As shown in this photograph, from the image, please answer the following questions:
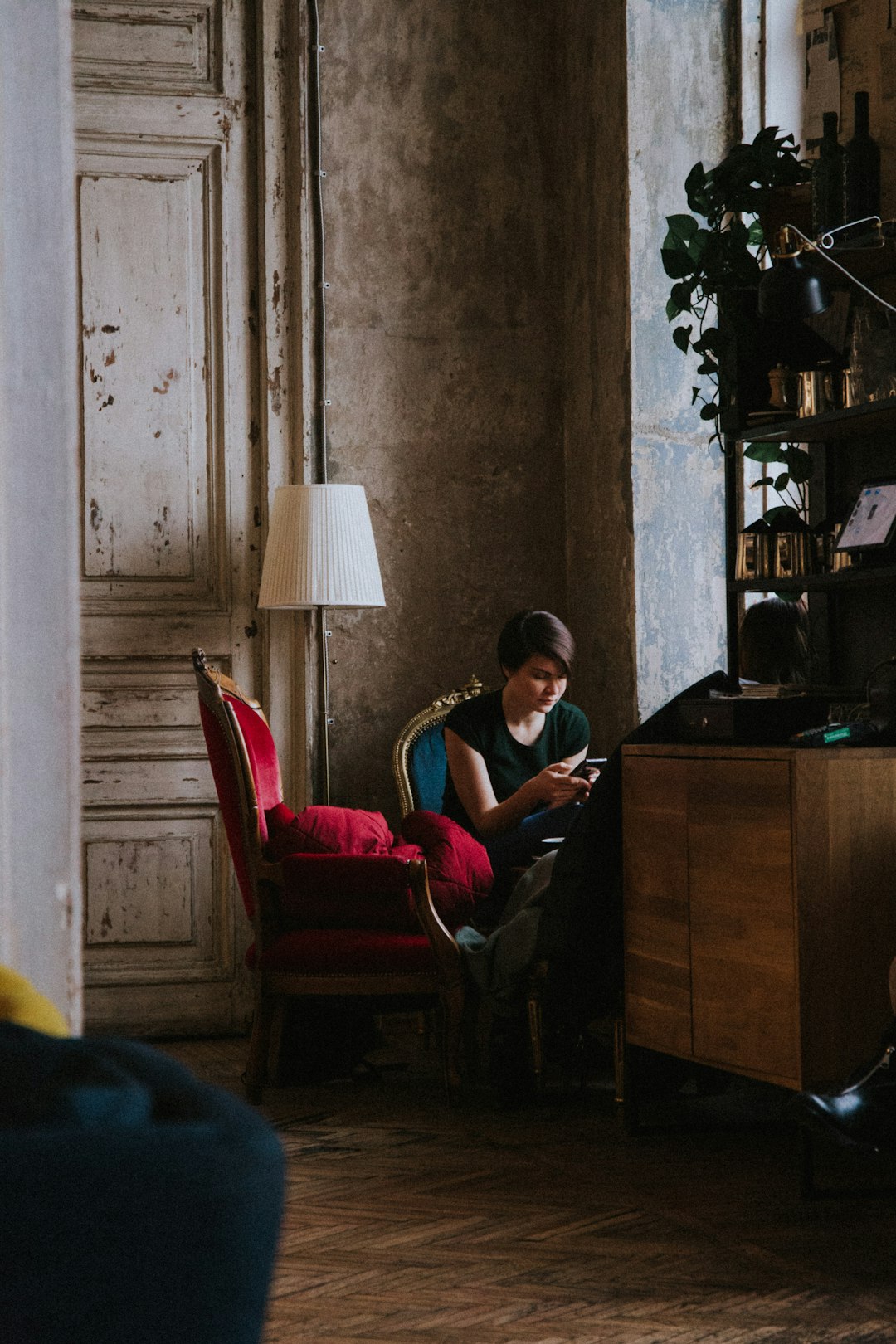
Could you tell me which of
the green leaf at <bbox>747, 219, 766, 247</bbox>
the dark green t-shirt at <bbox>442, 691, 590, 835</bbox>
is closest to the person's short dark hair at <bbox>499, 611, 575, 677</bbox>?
the dark green t-shirt at <bbox>442, 691, 590, 835</bbox>

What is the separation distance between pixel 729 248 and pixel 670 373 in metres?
0.79

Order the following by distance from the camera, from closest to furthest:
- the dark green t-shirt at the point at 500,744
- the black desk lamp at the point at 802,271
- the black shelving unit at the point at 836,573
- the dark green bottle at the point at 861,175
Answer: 1. the black desk lamp at the point at 802,271
2. the dark green bottle at the point at 861,175
3. the black shelving unit at the point at 836,573
4. the dark green t-shirt at the point at 500,744

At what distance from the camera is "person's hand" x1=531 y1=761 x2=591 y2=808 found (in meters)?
4.02

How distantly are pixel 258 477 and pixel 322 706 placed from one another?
0.82 m

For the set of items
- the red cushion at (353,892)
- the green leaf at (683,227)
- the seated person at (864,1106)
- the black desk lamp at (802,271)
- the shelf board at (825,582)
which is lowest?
the seated person at (864,1106)

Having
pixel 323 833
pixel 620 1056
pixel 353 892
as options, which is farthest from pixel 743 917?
pixel 323 833

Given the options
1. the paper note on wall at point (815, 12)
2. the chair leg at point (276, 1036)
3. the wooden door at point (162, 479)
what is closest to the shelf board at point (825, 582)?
the paper note on wall at point (815, 12)

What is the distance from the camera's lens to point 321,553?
4.55m

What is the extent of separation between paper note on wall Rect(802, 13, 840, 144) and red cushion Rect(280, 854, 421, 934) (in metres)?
2.23

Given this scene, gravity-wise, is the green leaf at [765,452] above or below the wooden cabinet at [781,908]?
above

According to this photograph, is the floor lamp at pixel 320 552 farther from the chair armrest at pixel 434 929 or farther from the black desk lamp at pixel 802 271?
the black desk lamp at pixel 802 271

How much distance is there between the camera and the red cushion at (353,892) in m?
3.83

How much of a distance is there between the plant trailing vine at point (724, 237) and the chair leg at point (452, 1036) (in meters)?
1.67

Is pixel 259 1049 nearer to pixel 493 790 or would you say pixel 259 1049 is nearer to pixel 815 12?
pixel 493 790
